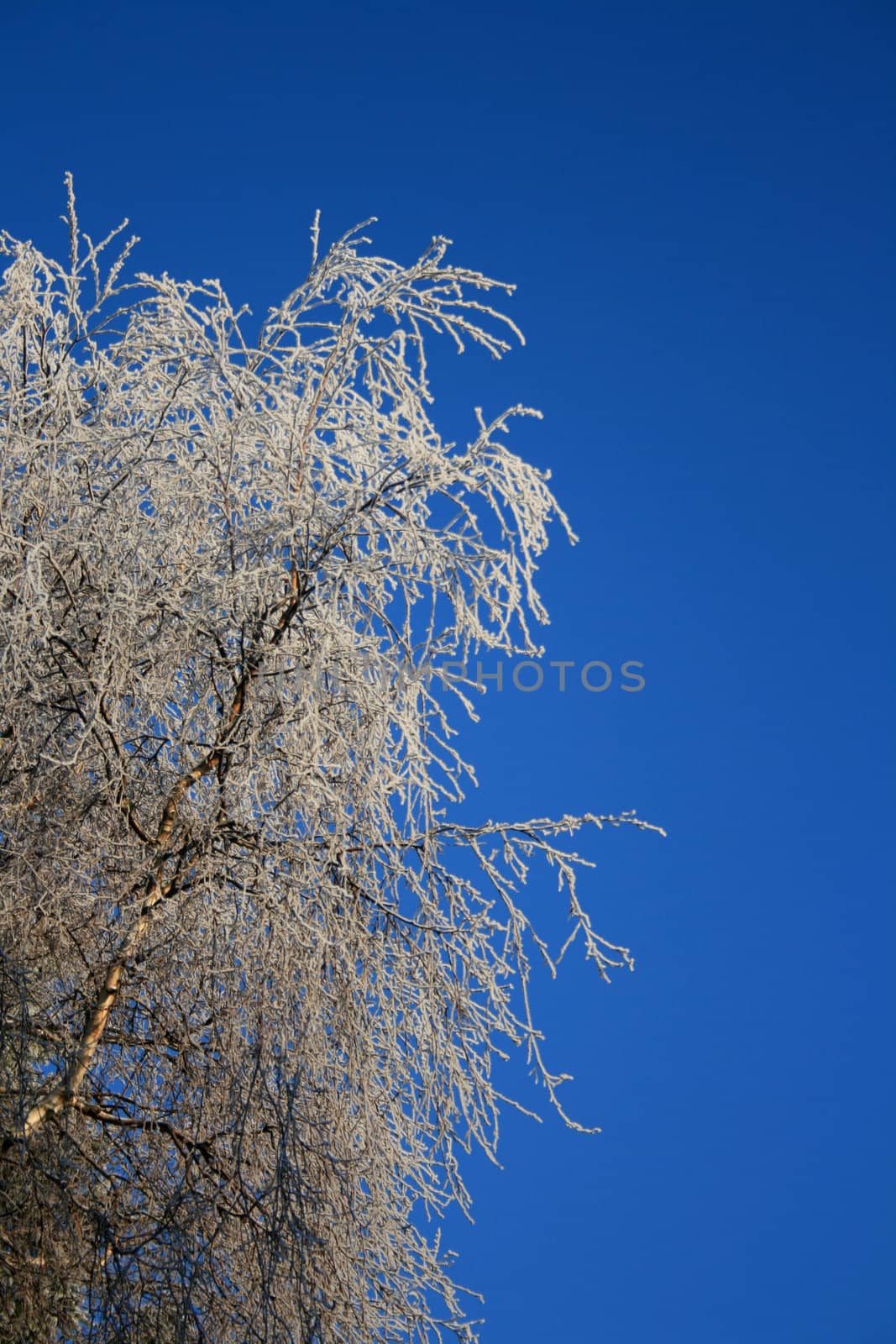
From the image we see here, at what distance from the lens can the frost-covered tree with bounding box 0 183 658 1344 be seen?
11.8ft

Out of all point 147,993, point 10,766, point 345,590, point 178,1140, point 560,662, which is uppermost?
point 560,662

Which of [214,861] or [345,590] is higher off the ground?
[345,590]

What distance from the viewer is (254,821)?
12.7 feet

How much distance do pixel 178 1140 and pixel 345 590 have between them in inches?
61.9

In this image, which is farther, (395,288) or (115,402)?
(115,402)

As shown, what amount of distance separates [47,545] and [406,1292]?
241 cm

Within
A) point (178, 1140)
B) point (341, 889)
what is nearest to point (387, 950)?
point (341, 889)

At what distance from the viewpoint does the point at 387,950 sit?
3.82 m

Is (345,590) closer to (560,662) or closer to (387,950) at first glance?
(560,662)

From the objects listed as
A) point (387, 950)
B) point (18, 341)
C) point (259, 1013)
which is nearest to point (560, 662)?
point (387, 950)

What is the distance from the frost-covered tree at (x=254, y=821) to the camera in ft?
11.8

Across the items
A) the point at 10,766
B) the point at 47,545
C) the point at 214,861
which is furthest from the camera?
the point at 10,766

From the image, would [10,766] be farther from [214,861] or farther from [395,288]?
[395,288]

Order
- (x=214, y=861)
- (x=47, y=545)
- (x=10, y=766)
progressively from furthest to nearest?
(x=10, y=766)
(x=214, y=861)
(x=47, y=545)
